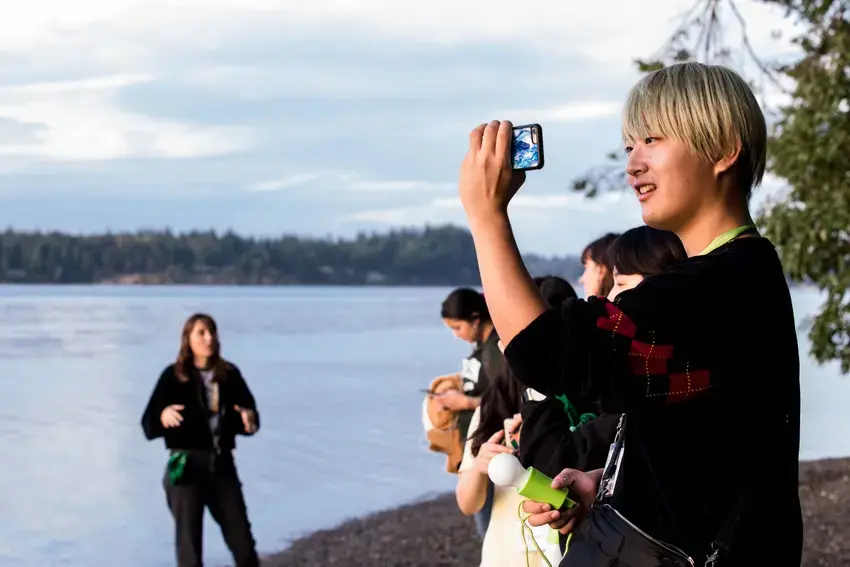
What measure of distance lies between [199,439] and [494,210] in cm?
636

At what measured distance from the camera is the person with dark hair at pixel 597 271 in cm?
464

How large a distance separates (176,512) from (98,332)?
57.3 m

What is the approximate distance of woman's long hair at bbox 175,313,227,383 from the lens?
8.41 m

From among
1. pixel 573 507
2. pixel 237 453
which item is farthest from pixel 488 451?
pixel 237 453

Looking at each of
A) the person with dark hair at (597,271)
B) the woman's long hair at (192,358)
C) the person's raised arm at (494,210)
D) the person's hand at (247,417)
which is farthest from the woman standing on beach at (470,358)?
the person's raised arm at (494,210)

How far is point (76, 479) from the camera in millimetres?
17938

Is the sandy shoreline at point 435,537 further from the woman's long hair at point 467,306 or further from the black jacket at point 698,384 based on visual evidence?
the black jacket at point 698,384

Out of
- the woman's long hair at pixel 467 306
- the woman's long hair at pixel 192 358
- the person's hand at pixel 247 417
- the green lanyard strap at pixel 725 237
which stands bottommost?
the person's hand at pixel 247 417

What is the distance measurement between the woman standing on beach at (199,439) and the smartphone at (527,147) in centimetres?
636

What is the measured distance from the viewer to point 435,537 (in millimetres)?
11500

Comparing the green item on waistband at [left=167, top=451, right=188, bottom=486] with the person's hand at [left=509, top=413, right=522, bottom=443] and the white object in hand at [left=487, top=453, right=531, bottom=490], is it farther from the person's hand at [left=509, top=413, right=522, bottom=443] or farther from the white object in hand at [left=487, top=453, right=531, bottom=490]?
the white object in hand at [left=487, top=453, right=531, bottom=490]

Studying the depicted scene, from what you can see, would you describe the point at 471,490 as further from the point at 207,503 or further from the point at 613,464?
the point at 207,503

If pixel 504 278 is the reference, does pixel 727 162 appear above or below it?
above

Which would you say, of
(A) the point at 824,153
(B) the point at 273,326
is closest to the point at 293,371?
(A) the point at 824,153
